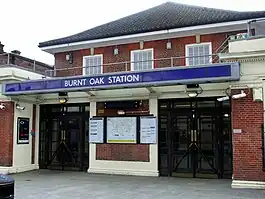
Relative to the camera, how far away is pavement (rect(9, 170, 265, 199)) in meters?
9.04

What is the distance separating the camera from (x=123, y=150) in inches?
529

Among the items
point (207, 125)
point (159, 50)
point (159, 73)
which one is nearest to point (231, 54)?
point (159, 73)

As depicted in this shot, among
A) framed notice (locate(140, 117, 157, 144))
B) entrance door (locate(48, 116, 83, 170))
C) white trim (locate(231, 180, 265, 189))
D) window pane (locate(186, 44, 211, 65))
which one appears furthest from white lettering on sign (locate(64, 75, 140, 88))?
white trim (locate(231, 180, 265, 189))

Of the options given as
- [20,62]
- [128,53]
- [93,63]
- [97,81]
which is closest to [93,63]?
[93,63]

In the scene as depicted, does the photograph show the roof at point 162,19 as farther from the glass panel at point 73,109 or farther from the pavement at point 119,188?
the pavement at point 119,188

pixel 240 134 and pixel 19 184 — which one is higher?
pixel 240 134

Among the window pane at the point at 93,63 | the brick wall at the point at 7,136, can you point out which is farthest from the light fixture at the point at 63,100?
the window pane at the point at 93,63

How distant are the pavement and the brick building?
77 cm

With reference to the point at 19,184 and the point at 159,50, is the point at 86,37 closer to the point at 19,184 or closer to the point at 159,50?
the point at 159,50

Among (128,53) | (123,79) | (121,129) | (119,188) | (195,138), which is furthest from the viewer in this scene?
(128,53)

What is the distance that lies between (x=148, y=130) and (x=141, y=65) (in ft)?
10.8

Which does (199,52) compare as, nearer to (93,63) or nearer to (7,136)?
(93,63)

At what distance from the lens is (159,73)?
10.7 metres

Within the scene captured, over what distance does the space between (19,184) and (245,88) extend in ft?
26.6
